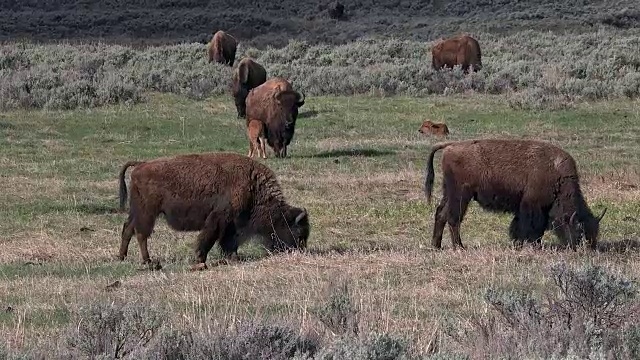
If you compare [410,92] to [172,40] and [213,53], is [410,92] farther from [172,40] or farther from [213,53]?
[172,40]

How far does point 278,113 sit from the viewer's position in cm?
1867

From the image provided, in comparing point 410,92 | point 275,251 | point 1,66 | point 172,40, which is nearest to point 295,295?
point 275,251

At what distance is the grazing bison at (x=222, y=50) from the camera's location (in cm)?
3400

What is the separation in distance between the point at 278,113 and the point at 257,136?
551 millimetres

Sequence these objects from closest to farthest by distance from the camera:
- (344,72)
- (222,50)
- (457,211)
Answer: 1. (457,211)
2. (344,72)
3. (222,50)

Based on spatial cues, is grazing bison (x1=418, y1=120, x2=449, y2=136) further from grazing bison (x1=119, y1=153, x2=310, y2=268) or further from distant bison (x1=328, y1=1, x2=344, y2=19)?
distant bison (x1=328, y1=1, x2=344, y2=19)

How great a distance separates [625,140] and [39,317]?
15469 millimetres

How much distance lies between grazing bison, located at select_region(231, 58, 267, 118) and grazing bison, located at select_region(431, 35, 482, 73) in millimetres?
8239

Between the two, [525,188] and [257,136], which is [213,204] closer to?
[525,188]

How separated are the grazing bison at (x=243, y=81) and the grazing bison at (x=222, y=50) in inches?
345

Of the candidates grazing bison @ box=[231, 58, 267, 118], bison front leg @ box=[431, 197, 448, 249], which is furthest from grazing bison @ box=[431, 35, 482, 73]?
bison front leg @ box=[431, 197, 448, 249]

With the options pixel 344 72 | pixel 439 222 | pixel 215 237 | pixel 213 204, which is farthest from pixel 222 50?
pixel 215 237

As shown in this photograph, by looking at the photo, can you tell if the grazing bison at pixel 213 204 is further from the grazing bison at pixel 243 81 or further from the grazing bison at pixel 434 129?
the grazing bison at pixel 243 81

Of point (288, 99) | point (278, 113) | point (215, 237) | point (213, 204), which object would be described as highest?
point (213, 204)
